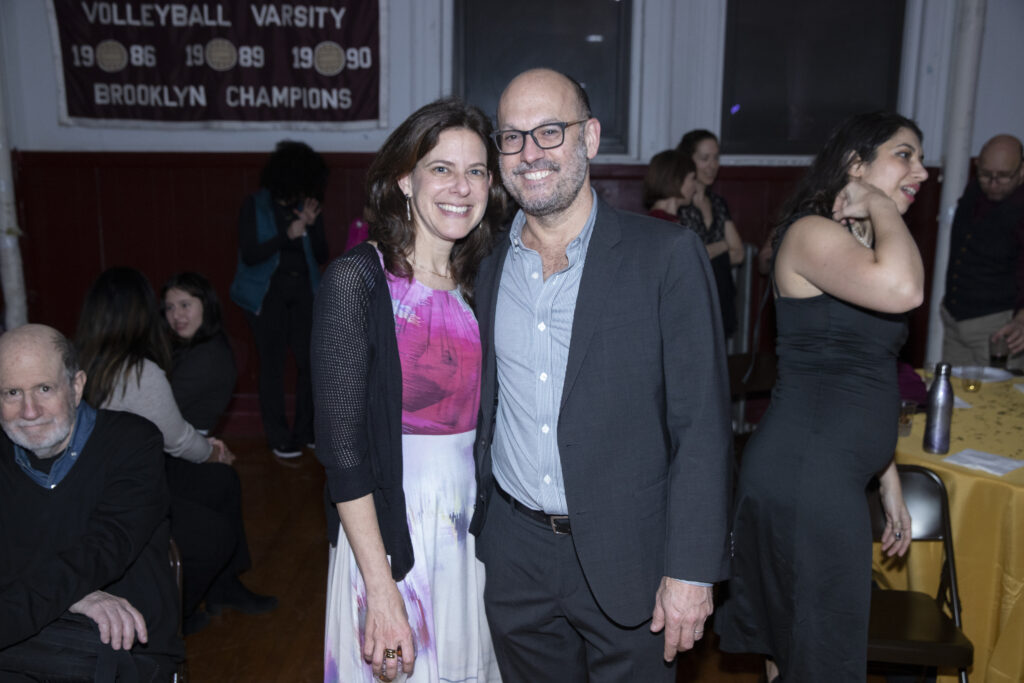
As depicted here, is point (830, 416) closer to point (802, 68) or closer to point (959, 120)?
point (959, 120)

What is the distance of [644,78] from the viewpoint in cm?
521

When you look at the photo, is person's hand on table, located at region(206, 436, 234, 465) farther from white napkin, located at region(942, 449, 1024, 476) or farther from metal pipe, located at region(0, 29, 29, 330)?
metal pipe, located at region(0, 29, 29, 330)

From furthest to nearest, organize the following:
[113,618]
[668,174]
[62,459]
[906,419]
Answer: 1. [668,174]
2. [906,419]
3. [62,459]
4. [113,618]

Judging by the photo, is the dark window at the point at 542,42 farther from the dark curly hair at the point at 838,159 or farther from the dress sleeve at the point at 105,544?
the dress sleeve at the point at 105,544

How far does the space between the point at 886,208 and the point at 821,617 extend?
3.40ft

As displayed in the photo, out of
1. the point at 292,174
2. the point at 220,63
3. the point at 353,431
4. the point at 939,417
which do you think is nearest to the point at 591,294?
the point at 353,431

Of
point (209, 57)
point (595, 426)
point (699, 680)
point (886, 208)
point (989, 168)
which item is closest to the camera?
point (595, 426)

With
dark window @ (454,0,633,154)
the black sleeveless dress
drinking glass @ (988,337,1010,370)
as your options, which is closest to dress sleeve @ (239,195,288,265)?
dark window @ (454,0,633,154)

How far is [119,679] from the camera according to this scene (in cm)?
196

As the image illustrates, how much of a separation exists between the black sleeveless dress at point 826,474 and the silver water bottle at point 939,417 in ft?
1.92

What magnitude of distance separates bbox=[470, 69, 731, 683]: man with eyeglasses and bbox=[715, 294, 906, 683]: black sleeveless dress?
533 mm

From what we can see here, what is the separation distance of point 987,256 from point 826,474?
303cm

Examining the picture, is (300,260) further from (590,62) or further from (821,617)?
(821,617)

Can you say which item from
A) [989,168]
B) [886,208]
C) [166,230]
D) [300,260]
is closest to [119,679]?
[886,208]
